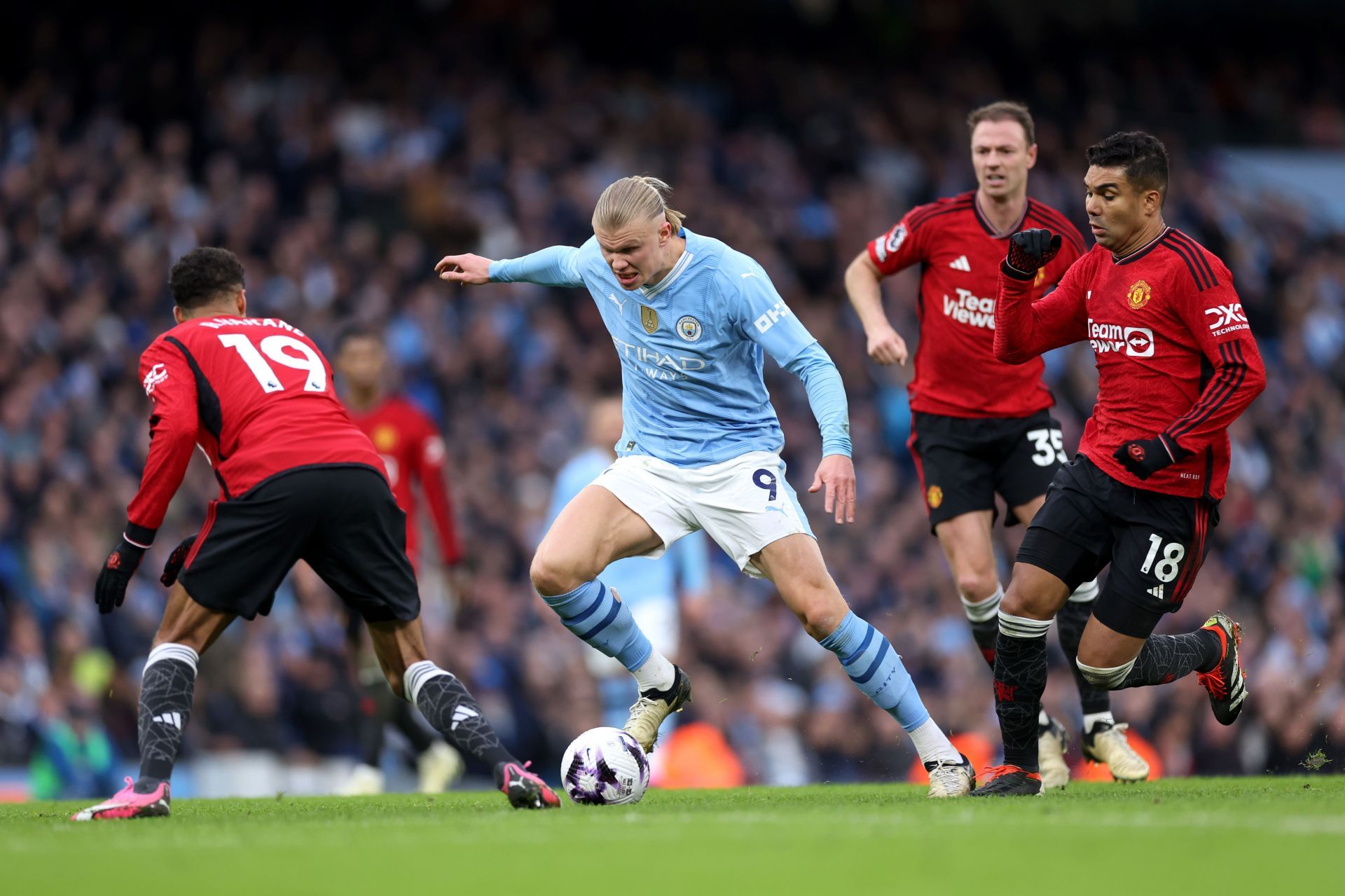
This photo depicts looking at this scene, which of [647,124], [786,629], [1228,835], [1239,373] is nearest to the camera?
[1228,835]

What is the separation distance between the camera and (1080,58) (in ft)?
73.0

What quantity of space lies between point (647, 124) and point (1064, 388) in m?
5.62

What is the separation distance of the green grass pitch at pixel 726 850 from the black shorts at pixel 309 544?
833 mm

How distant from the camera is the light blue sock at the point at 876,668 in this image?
649 cm

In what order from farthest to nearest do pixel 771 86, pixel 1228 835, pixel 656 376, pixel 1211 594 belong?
pixel 771 86 < pixel 1211 594 < pixel 656 376 < pixel 1228 835

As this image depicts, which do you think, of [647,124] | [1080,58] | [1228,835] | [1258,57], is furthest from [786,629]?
[1258,57]

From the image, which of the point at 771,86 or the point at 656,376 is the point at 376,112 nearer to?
the point at 771,86

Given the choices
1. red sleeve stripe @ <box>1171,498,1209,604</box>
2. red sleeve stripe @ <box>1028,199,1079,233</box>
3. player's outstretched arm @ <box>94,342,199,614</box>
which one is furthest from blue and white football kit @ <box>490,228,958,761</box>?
red sleeve stripe @ <box>1028,199,1079,233</box>

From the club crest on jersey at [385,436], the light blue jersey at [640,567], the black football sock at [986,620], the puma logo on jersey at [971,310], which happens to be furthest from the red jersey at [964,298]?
the club crest on jersey at [385,436]

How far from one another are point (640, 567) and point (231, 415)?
3947mm

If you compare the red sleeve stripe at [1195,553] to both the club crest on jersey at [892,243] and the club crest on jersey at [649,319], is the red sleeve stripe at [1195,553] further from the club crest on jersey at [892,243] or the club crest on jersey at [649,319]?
the club crest on jersey at [649,319]

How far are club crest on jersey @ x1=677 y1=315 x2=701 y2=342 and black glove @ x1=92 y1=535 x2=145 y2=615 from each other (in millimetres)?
2275

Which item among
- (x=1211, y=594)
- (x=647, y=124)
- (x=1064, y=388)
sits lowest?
(x=1211, y=594)

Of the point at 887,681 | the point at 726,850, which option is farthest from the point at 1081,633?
the point at 726,850
